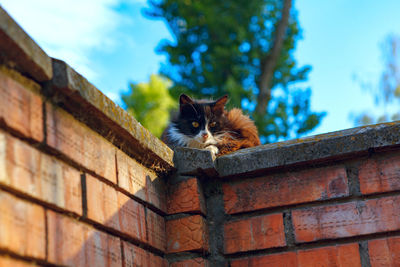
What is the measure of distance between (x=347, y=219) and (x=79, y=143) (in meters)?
1.00

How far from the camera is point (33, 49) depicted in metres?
1.14

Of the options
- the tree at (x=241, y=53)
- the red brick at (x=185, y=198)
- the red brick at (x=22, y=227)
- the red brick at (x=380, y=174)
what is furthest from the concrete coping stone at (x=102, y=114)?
the tree at (x=241, y=53)

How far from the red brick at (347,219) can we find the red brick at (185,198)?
37cm

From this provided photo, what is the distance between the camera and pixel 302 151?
186cm

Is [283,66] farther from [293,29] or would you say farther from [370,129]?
[370,129]

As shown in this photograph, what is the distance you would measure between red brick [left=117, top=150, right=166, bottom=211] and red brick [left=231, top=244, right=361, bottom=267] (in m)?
0.41

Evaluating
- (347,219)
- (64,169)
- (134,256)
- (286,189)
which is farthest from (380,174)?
(64,169)

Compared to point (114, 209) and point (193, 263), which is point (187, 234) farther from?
point (114, 209)

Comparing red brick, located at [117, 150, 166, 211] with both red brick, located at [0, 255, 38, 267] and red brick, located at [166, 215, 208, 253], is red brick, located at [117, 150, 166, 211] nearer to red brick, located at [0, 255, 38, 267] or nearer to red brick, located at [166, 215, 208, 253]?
red brick, located at [166, 215, 208, 253]

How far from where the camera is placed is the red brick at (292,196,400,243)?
5.63 feet

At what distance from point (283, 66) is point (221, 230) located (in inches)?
312

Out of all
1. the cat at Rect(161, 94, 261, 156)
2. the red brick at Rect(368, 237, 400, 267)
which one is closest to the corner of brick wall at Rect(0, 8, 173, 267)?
the red brick at Rect(368, 237, 400, 267)

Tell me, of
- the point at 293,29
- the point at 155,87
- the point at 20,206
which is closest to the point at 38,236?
the point at 20,206

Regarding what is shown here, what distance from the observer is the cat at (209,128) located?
11.0ft
